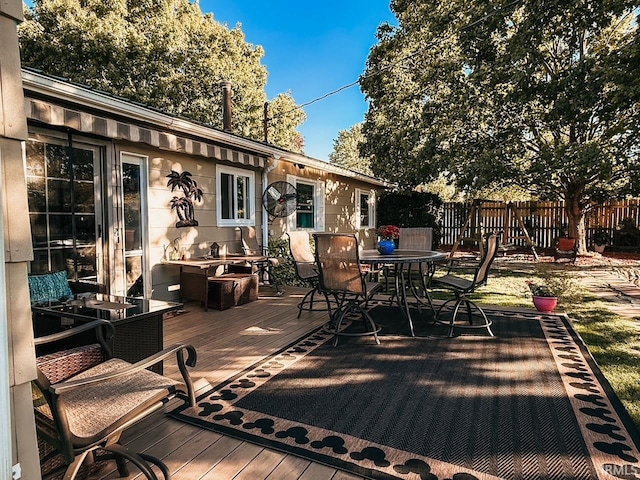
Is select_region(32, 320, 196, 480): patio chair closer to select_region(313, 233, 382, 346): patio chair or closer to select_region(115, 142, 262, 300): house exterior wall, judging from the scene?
select_region(313, 233, 382, 346): patio chair

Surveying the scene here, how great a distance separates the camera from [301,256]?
18.0ft

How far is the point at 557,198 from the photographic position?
37.8ft

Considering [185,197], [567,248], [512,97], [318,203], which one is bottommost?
[567,248]

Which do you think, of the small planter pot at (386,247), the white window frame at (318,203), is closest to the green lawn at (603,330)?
the small planter pot at (386,247)

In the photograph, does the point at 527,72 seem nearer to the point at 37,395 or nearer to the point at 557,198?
the point at 557,198

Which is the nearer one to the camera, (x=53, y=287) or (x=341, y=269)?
(x=53, y=287)

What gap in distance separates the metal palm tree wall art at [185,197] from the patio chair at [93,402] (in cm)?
336

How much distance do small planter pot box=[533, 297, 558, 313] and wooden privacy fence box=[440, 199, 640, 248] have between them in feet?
19.8

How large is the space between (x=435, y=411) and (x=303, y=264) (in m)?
3.00

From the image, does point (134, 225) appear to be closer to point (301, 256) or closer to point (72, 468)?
point (301, 256)

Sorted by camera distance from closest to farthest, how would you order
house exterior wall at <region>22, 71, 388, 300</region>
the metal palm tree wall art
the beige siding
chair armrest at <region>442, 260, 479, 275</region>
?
house exterior wall at <region>22, 71, 388, 300</region>, the metal palm tree wall art, the beige siding, chair armrest at <region>442, 260, 479, 275</region>

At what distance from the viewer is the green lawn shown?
2.81 meters

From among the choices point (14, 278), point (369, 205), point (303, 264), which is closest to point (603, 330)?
point (303, 264)

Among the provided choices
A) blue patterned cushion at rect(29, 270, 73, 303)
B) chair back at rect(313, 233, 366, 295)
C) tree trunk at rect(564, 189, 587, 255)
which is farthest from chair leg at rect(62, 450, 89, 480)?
tree trunk at rect(564, 189, 587, 255)
